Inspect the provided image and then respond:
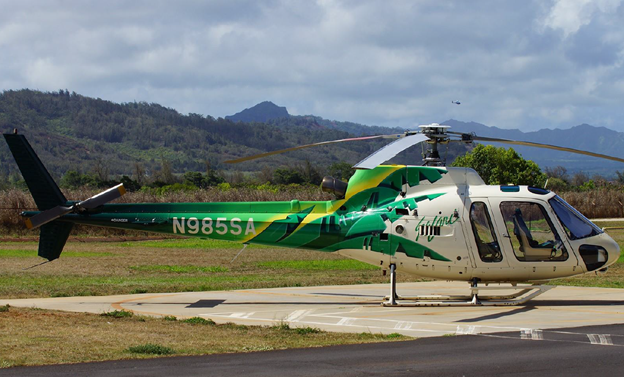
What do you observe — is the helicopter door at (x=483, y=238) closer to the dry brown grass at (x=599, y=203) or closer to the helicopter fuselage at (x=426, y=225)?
the helicopter fuselage at (x=426, y=225)

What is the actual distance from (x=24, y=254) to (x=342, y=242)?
846 inches

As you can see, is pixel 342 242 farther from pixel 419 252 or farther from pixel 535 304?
pixel 535 304

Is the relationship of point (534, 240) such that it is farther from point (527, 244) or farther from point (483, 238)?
point (483, 238)

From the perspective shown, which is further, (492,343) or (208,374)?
(492,343)

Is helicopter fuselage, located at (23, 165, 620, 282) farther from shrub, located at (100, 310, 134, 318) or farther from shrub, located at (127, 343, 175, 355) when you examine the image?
shrub, located at (127, 343, 175, 355)

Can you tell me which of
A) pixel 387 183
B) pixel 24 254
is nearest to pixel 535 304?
pixel 387 183

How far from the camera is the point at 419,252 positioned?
16281 mm

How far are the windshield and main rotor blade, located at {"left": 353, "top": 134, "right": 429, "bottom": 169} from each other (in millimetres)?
3487

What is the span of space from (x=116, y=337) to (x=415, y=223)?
740 centimetres

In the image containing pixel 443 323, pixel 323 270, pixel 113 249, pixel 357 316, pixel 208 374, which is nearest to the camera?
pixel 208 374

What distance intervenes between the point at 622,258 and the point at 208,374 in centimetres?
2760

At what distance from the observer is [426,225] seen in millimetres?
16234

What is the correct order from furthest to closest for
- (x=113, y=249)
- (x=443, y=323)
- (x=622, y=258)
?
(x=113, y=249) → (x=622, y=258) → (x=443, y=323)

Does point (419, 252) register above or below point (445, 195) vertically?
below
